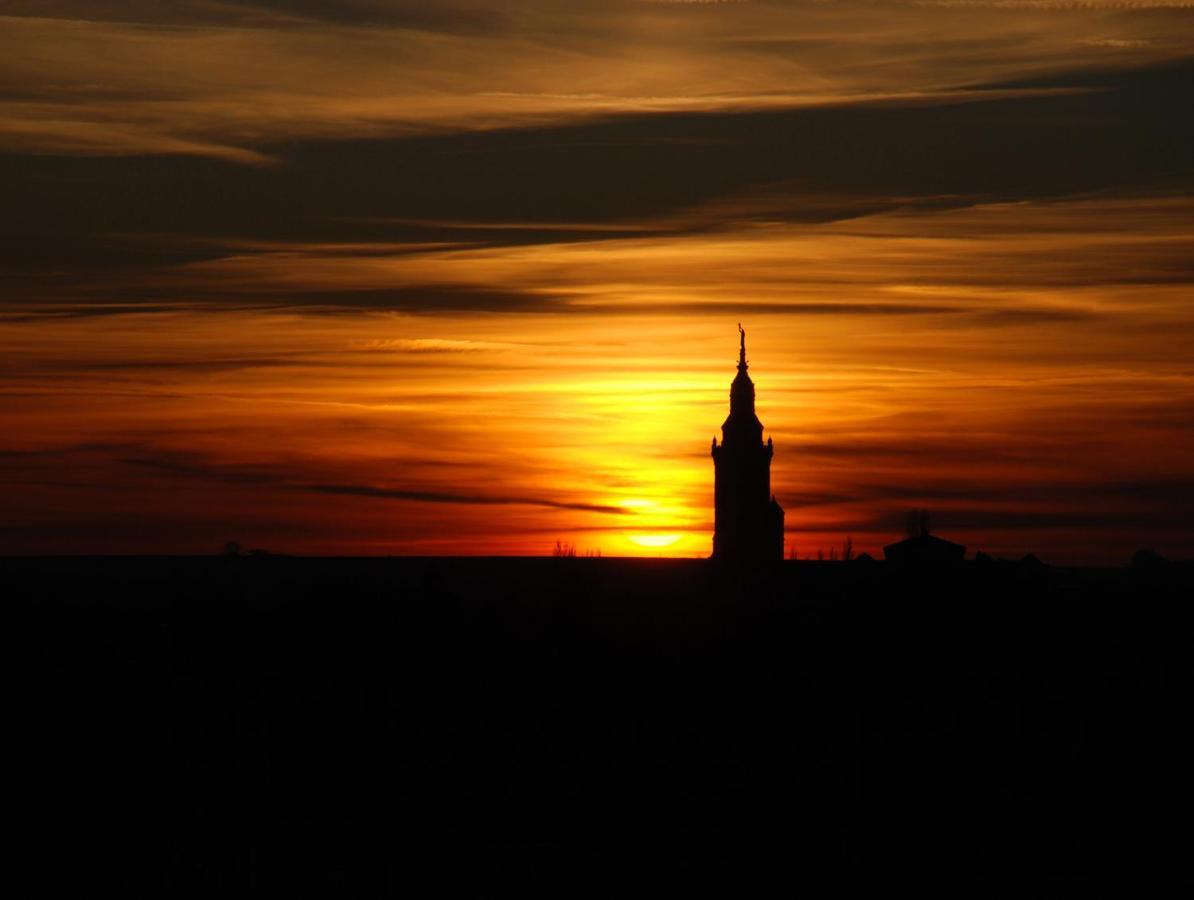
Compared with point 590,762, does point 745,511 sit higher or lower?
higher

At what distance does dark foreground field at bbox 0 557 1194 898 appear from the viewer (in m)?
55.8

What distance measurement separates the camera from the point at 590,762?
74250 millimetres

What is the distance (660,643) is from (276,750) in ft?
146

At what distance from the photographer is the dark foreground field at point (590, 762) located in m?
55.8

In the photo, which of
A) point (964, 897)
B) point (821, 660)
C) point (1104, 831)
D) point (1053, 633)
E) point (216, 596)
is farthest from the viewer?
point (216, 596)

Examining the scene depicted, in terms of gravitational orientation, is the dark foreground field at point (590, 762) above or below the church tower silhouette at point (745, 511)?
below

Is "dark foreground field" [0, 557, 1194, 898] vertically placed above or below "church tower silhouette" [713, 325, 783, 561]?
below

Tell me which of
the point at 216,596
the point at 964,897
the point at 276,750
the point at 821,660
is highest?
the point at 216,596

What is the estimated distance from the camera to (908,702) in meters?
91.1

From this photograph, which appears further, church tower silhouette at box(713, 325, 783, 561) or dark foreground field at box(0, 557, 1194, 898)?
church tower silhouette at box(713, 325, 783, 561)

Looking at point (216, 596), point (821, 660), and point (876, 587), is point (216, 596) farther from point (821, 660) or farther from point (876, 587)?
point (821, 660)

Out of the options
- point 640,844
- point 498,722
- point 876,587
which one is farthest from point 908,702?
point 876,587

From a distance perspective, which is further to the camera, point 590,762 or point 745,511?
point 745,511

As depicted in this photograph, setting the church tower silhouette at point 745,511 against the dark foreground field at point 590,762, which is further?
the church tower silhouette at point 745,511
